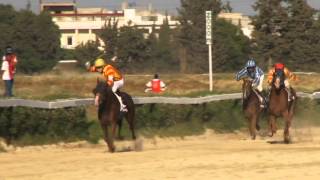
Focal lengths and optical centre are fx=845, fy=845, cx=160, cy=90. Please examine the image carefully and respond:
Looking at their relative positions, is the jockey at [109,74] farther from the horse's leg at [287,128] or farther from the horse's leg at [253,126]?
the horse's leg at [253,126]

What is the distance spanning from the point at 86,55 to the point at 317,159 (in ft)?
179

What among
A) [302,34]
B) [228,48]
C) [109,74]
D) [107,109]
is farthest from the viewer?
[228,48]

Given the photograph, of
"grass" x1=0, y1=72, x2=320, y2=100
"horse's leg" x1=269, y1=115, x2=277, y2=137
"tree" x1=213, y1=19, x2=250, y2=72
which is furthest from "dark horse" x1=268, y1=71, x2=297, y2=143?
"tree" x1=213, y1=19, x2=250, y2=72

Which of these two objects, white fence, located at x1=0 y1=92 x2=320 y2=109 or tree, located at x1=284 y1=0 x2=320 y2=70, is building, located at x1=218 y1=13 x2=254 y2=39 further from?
white fence, located at x1=0 y1=92 x2=320 y2=109

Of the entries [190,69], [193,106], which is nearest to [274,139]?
[193,106]

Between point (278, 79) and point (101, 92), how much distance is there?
4650mm

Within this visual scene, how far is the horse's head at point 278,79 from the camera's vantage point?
2053 cm

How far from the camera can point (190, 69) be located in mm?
58656

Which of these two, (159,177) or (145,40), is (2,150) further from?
(145,40)

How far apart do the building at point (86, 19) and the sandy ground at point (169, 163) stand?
94.7 meters

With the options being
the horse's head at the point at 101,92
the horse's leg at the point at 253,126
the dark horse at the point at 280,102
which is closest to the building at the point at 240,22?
the horse's leg at the point at 253,126

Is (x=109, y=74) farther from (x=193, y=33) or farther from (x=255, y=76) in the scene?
(x=193, y=33)

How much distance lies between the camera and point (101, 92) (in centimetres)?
1870

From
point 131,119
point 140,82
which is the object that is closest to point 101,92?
point 131,119
